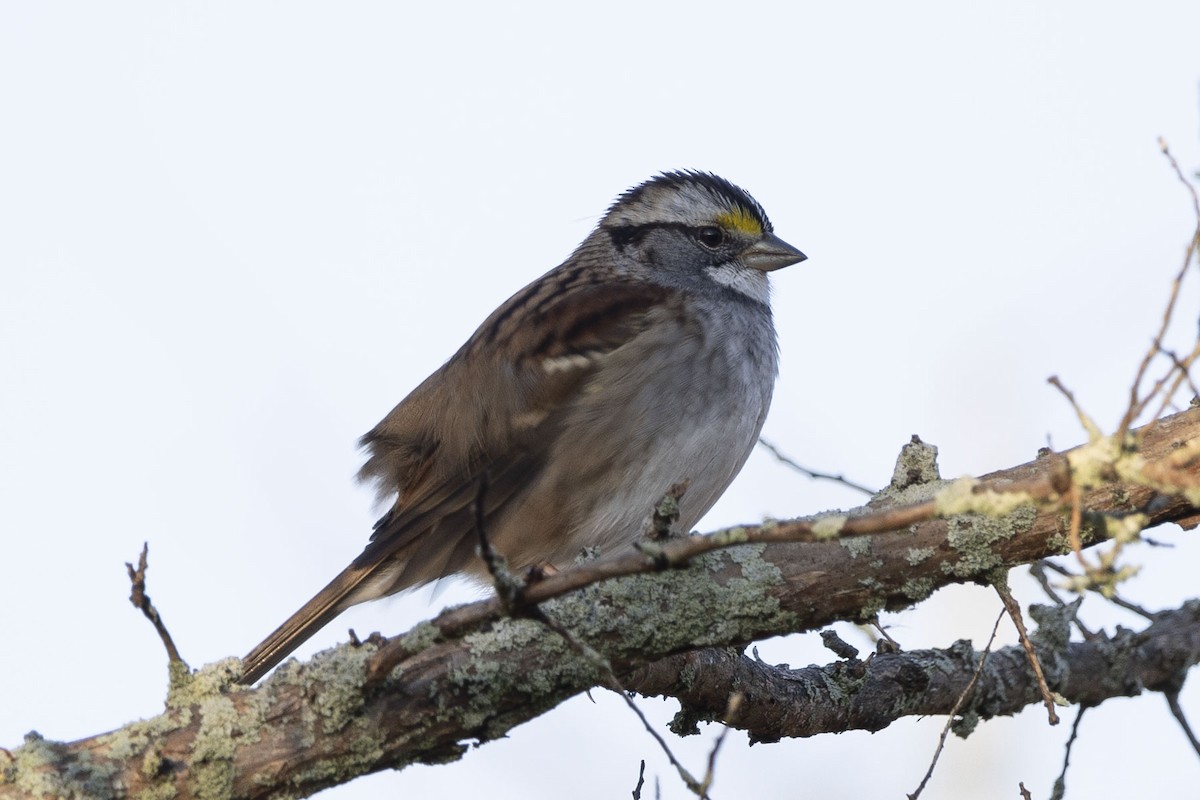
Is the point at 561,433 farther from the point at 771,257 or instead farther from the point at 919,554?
the point at 919,554

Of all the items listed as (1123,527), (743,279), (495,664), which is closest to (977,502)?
(1123,527)

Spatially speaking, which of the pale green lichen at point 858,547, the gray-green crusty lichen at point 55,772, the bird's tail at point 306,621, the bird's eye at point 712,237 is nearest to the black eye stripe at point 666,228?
the bird's eye at point 712,237

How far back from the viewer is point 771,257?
5.97 m

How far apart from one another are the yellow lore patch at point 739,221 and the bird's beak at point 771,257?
0.13 m

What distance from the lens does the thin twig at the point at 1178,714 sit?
11.4 feet

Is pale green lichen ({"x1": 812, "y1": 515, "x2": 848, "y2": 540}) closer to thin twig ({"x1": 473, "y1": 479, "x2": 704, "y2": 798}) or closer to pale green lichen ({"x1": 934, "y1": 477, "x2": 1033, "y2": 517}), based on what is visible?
pale green lichen ({"x1": 934, "y1": 477, "x2": 1033, "y2": 517})

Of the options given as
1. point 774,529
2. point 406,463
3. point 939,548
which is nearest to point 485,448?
point 406,463

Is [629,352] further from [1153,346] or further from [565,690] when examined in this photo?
[1153,346]

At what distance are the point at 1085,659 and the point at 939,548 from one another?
1120 mm

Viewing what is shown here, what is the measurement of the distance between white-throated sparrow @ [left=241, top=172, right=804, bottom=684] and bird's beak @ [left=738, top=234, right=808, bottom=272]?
558 millimetres

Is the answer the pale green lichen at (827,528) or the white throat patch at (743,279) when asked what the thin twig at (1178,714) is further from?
the white throat patch at (743,279)

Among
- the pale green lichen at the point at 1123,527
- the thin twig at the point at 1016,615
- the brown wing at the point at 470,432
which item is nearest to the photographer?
the pale green lichen at the point at 1123,527

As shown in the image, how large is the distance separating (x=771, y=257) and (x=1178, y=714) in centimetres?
286

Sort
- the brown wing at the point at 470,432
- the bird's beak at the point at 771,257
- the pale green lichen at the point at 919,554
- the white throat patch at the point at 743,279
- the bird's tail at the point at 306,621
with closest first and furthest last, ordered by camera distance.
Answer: the pale green lichen at the point at 919,554, the bird's tail at the point at 306,621, the brown wing at the point at 470,432, the white throat patch at the point at 743,279, the bird's beak at the point at 771,257
